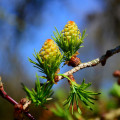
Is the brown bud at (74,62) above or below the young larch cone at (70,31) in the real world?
below

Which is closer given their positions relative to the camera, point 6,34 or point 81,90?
point 81,90

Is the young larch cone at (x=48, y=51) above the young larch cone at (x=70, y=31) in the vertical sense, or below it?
below

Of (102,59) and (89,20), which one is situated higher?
(89,20)

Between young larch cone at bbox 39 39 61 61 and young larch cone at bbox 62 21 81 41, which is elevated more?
young larch cone at bbox 62 21 81 41

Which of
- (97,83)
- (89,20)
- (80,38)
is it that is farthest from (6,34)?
(80,38)

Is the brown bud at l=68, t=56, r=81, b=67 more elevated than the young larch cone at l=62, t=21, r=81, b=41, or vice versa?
the young larch cone at l=62, t=21, r=81, b=41

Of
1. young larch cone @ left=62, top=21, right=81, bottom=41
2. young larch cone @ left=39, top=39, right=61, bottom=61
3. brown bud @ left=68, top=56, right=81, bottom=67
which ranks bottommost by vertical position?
brown bud @ left=68, top=56, right=81, bottom=67

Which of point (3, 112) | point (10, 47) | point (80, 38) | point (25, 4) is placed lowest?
point (80, 38)

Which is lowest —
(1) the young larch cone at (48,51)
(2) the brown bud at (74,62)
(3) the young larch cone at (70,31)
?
(2) the brown bud at (74,62)

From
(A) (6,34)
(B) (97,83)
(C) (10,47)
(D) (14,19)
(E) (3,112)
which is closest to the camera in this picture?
(E) (3,112)

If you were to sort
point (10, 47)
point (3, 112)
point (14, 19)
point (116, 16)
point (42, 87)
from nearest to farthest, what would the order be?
point (42, 87) → point (3, 112) → point (116, 16) → point (14, 19) → point (10, 47)

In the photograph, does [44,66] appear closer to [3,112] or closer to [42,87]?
[42,87]
